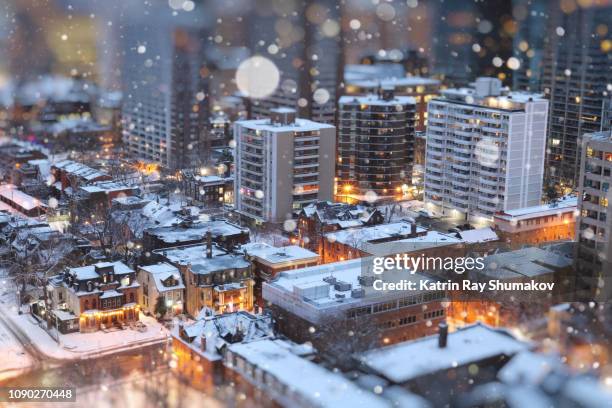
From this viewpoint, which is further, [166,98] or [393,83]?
[393,83]

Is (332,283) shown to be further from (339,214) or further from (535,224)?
(535,224)

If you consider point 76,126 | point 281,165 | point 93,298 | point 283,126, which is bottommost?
point 93,298

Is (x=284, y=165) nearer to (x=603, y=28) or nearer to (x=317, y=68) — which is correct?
(x=317, y=68)

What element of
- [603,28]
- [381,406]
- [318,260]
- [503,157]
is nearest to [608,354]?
[381,406]

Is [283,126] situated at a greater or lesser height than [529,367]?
greater

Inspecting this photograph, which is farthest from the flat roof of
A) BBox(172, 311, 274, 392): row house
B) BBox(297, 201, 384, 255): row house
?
BBox(297, 201, 384, 255): row house

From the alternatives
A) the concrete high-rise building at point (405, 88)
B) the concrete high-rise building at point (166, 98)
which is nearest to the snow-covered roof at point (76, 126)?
the concrete high-rise building at point (166, 98)

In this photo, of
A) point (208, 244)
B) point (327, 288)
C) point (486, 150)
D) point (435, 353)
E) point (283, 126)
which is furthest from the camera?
point (283, 126)

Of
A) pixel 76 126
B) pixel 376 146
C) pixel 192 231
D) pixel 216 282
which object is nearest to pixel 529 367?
pixel 216 282

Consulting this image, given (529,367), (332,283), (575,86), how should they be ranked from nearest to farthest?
(529,367)
(332,283)
(575,86)
